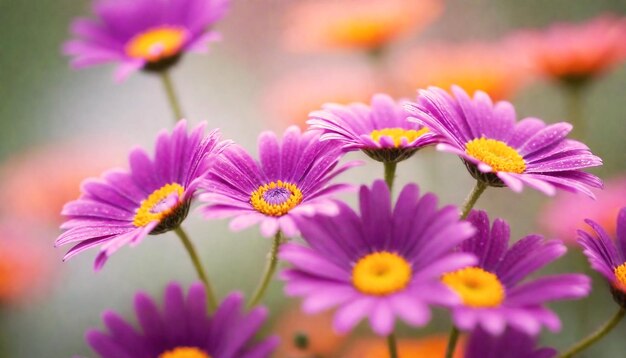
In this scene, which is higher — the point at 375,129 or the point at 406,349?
the point at 375,129

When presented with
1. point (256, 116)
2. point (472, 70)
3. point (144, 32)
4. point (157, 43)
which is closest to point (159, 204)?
point (157, 43)

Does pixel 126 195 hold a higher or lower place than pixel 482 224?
higher

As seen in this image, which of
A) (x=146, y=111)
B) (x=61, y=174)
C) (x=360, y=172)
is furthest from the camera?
(x=146, y=111)

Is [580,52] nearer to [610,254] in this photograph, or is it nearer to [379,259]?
[610,254]

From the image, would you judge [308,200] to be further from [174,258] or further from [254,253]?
[174,258]

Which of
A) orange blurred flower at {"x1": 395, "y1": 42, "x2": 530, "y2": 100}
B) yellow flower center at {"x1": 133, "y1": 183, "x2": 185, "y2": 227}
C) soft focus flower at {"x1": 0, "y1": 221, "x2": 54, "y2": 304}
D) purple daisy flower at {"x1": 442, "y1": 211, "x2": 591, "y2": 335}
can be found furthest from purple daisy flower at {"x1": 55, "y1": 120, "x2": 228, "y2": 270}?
orange blurred flower at {"x1": 395, "y1": 42, "x2": 530, "y2": 100}

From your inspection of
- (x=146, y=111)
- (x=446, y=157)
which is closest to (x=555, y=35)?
(x=446, y=157)
